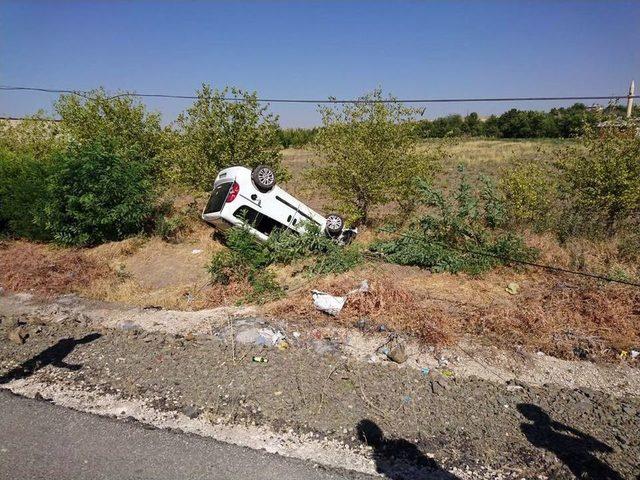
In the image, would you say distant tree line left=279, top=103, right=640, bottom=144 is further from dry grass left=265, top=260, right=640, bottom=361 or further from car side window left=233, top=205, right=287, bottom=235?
dry grass left=265, top=260, right=640, bottom=361

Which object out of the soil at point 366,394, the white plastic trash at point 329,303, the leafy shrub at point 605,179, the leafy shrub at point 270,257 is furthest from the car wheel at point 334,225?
the leafy shrub at point 605,179

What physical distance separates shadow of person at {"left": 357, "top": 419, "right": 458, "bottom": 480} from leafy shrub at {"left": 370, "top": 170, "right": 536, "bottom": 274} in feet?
15.7

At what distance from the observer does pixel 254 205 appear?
31.5 ft

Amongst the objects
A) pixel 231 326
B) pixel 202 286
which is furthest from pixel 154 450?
pixel 202 286

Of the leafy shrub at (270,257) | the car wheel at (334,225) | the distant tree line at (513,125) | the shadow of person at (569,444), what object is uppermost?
the distant tree line at (513,125)

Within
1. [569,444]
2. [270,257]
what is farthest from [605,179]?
[270,257]

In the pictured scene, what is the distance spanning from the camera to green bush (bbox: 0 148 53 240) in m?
12.0

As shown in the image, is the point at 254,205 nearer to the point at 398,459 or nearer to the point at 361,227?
the point at 361,227

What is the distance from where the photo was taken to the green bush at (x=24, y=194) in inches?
471

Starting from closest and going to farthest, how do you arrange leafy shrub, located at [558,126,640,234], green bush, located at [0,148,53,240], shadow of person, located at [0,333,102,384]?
shadow of person, located at [0,333,102,384] → leafy shrub, located at [558,126,640,234] → green bush, located at [0,148,53,240]

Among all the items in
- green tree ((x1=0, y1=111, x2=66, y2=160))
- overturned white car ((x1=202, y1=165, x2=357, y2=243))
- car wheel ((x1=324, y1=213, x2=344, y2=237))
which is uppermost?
green tree ((x1=0, y1=111, x2=66, y2=160))

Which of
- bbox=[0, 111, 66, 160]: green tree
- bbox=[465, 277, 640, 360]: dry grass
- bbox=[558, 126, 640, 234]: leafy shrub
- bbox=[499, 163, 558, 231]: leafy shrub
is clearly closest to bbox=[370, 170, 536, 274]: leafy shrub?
bbox=[499, 163, 558, 231]: leafy shrub

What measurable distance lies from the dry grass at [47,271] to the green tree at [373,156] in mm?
6658

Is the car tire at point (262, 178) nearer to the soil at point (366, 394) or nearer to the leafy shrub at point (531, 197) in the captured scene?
the soil at point (366, 394)
